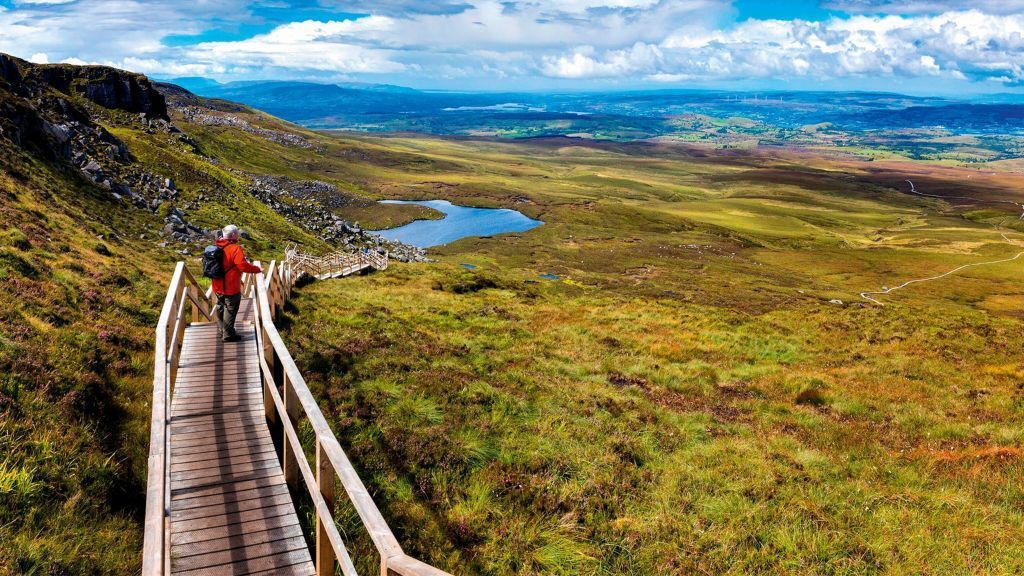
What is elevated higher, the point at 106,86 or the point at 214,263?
the point at 106,86

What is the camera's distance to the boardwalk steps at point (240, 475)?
5430 millimetres

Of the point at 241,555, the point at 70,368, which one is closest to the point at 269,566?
the point at 241,555

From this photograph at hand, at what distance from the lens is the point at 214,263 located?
13.2 metres

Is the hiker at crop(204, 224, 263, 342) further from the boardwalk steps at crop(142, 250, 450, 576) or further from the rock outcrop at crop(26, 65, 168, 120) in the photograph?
the rock outcrop at crop(26, 65, 168, 120)

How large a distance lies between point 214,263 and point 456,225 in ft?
464

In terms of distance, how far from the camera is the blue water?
5231 inches

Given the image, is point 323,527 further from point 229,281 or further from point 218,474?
point 229,281

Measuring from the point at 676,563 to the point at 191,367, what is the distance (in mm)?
10510

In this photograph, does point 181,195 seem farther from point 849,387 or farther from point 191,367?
point 849,387

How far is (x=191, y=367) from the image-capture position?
11.8 meters

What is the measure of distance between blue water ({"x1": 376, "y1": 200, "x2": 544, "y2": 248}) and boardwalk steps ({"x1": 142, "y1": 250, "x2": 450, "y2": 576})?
368 ft

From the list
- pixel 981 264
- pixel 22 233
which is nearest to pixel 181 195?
pixel 22 233

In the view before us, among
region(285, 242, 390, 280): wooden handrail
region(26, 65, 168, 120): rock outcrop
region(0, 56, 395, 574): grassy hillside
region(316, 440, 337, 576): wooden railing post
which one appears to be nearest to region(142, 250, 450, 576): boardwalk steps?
region(316, 440, 337, 576): wooden railing post

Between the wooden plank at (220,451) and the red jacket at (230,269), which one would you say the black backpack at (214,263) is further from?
the wooden plank at (220,451)
